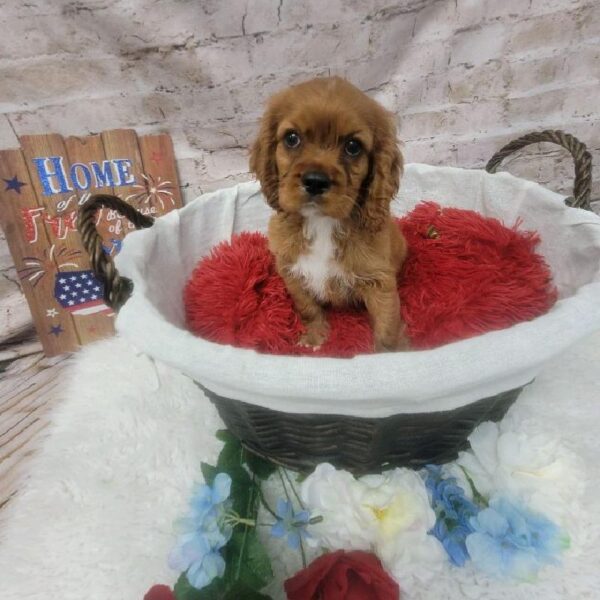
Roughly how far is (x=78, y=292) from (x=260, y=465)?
126 centimetres

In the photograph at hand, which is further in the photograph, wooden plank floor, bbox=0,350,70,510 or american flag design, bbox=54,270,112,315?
american flag design, bbox=54,270,112,315

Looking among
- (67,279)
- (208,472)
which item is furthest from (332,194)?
(67,279)

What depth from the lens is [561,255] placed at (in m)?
1.64

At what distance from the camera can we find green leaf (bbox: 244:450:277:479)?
125 centimetres

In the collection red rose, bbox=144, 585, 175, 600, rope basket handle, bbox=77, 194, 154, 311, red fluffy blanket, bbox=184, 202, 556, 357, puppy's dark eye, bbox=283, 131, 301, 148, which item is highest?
puppy's dark eye, bbox=283, 131, 301, 148

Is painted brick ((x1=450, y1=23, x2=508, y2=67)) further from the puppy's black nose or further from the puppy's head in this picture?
the puppy's black nose

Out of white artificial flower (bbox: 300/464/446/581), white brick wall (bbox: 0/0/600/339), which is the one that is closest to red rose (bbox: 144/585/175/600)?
white artificial flower (bbox: 300/464/446/581)

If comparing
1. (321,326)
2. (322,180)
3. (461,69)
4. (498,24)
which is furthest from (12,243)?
(498,24)

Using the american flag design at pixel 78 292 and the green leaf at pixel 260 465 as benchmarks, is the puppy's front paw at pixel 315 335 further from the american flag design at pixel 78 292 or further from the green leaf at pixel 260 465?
the american flag design at pixel 78 292

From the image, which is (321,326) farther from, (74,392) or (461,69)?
(461,69)

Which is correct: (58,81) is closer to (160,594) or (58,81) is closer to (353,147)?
(353,147)

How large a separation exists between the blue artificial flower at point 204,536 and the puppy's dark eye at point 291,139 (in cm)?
86

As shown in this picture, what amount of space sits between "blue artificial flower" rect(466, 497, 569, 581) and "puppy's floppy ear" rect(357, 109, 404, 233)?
0.78m

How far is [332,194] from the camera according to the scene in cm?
120
